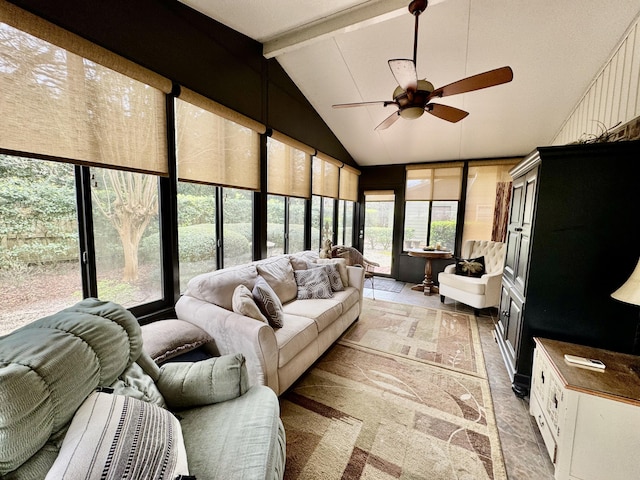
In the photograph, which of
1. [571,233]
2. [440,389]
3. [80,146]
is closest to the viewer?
[80,146]

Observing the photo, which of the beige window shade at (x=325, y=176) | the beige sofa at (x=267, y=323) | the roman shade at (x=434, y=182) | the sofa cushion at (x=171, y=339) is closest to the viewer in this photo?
the sofa cushion at (x=171, y=339)

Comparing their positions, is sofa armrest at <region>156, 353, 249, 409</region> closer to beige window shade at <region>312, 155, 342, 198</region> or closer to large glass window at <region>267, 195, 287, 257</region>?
large glass window at <region>267, 195, 287, 257</region>

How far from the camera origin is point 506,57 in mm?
2494

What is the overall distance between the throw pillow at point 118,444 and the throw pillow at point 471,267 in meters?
4.15

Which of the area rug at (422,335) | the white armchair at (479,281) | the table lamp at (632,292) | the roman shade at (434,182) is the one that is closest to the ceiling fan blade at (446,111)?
the table lamp at (632,292)

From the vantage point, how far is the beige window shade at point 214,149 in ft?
7.10

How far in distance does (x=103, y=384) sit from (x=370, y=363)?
2058 mm

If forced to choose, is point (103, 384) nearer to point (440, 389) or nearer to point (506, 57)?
point (440, 389)

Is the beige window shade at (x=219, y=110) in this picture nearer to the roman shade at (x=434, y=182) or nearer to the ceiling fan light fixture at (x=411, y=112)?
the ceiling fan light fixture at (x=411, y=112)

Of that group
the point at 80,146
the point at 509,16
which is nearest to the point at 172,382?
the point at 80,146

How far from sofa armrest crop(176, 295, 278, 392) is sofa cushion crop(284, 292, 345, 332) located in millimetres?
626

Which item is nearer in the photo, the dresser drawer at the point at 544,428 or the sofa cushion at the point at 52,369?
the sofa cushion at the point at 52,369

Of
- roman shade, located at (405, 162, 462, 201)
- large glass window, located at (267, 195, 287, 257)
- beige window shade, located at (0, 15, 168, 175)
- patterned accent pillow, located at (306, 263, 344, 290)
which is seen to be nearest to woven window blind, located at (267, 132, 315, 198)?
large glass window, located at (267, 195, 287, 257)

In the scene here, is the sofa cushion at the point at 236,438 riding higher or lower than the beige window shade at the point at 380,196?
lower
